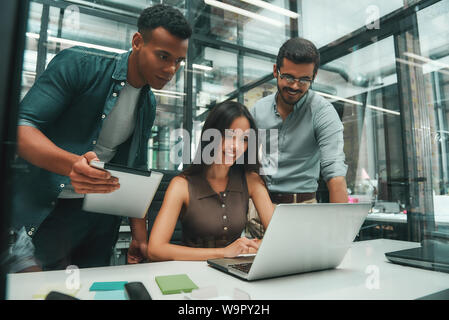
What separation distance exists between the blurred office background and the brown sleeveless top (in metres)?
0.34

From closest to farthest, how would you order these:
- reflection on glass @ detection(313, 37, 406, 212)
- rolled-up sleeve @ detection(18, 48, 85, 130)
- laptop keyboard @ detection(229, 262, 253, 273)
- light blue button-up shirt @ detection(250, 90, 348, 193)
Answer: laptop keyboard @ detection(229, 262, 253, 273) < rolled-up sleeve @ detection(18, 48, 85, 130) < light blue button-up shirt @ detection(250, 90, 348, 193) < reflection on glass @ detection(313, 37, 406, 212)

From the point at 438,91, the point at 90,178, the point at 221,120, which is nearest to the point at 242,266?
the point at 90,178

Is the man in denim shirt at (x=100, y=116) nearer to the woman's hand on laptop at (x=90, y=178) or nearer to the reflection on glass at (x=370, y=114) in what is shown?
the woman's hand on laptop at (x=90, y=178)

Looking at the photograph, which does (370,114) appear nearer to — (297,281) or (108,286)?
(297,281)

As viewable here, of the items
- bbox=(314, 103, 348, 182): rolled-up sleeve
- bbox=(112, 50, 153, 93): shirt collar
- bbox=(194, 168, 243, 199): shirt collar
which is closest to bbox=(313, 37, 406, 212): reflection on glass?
bbox=(314, 103, 348, 182): rolled-up sleeve

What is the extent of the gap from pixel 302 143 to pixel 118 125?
92 centimetres

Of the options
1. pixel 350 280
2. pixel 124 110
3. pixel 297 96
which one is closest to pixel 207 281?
pixel 350 280

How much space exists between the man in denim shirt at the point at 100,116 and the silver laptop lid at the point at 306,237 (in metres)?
0.63

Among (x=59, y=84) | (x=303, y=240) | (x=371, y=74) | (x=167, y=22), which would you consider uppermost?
(x=371, y=74)

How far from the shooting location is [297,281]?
0.73 meters

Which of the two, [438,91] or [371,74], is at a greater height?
[371,74]

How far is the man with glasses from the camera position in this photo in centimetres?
143

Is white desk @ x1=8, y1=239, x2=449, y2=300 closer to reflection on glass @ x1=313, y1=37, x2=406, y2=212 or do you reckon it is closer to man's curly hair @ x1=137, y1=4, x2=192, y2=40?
man's curly hair @ x1=137, y1=4, x2=192, y2=40

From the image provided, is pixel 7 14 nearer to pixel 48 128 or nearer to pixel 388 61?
pixel 48 128
